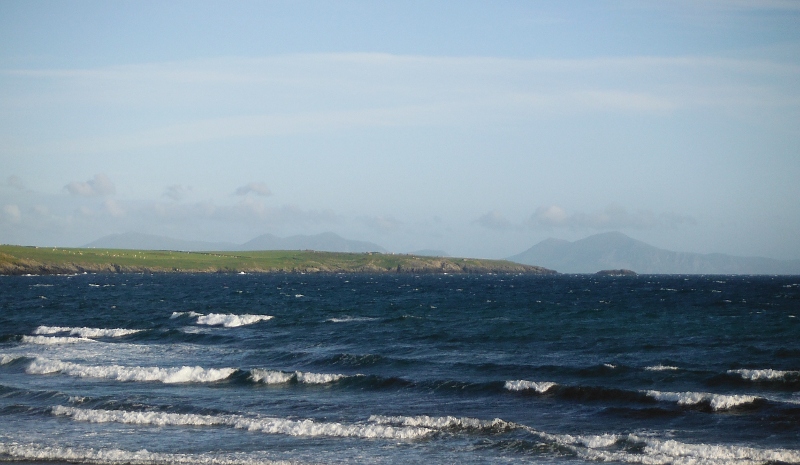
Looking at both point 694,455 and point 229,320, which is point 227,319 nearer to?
point 229,320

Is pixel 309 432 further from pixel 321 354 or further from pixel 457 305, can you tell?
pixel 457 305

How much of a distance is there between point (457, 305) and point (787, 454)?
2383 inches

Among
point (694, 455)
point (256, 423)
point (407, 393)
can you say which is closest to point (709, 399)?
point (694, 455)

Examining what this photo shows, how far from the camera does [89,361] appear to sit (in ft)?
128

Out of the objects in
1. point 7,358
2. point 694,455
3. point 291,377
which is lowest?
point 7,358

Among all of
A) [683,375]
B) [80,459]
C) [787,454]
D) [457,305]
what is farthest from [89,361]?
[457,305]

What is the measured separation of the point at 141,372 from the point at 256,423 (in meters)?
12.5

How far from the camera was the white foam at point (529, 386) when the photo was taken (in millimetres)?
30109

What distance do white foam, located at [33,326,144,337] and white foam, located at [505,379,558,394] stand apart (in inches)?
1306

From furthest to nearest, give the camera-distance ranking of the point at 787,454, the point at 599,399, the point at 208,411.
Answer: the point at 599,399, the point at 208,411, the point at 787,454

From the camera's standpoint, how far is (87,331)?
176 ft

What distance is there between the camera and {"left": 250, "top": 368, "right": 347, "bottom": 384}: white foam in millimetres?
33500

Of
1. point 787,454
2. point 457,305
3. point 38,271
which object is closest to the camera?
point 787,454

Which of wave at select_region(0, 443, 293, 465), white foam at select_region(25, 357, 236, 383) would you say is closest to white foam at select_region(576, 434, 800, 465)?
wave at select_region(0, 443, 293, 465)
